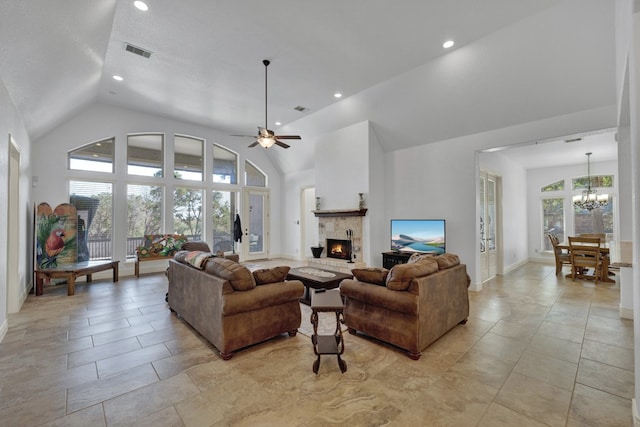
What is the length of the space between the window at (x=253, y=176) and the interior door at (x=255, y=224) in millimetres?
239

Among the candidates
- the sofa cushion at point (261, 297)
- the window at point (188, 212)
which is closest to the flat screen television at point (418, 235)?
the sofa cushion at point (261, 297)

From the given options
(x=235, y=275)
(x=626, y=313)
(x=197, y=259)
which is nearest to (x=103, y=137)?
(x=197, y=259)

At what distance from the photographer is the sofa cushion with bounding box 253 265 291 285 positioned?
3072mm

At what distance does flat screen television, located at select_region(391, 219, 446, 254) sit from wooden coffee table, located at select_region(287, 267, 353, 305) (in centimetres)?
217

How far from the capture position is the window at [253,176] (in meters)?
8.88

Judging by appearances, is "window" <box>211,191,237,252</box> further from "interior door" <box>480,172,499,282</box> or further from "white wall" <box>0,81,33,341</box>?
"interior door" <box>480,172,499,282</box>

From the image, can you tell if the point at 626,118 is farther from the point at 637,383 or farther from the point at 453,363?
the point at 453,363

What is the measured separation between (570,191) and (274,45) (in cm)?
908

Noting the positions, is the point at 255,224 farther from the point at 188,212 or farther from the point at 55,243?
the point at 55,243

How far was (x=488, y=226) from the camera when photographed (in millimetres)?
6059

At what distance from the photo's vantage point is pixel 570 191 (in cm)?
810

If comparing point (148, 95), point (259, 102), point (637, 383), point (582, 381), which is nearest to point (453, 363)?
point (582, 381)

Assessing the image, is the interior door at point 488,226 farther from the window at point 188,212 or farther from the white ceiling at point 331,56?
the window at point 188,212

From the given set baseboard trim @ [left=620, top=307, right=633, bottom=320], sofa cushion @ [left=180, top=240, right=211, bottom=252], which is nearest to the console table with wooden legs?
sofa cushion @ [left=180, top=240, right=211, bottom=252]
